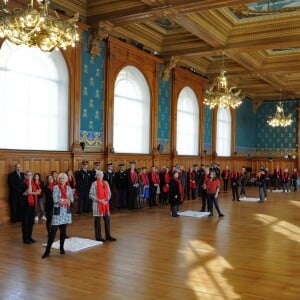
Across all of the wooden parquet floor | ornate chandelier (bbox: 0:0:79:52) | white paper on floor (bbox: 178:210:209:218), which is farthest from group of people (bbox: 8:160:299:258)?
ornate chandelier (bbox: 0:0:79:52)

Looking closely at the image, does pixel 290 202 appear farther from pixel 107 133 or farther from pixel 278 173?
pixel 107 133

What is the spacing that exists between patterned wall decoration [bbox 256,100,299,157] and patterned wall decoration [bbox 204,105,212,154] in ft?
25.0

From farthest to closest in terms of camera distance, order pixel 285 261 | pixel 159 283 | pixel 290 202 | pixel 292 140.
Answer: pixel 292 140 → pixel 290 202 → pixel 285 261 → pixel 159 283

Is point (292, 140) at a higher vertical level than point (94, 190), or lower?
higher

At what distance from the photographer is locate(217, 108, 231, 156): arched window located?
2310 cm

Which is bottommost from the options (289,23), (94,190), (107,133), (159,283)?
(159,283)

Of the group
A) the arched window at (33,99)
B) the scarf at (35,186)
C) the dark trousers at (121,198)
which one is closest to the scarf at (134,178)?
the dark trousers at (121,198)

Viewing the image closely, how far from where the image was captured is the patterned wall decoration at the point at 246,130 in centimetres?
2542

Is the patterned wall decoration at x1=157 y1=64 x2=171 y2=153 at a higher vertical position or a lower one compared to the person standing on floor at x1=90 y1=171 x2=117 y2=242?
higher

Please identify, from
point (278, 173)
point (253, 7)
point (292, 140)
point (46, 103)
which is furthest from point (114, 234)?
point (292, 140)

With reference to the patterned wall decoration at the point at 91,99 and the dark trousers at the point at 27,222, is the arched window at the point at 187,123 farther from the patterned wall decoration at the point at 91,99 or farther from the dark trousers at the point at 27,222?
the dark trousers at the point at 27,222

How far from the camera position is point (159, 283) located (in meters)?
5.79

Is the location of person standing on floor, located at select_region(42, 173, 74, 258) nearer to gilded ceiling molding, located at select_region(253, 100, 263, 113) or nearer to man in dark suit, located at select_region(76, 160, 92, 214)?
man in dark suit, located at select_region(76, 160, 92, 214)

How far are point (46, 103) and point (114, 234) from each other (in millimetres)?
4884
